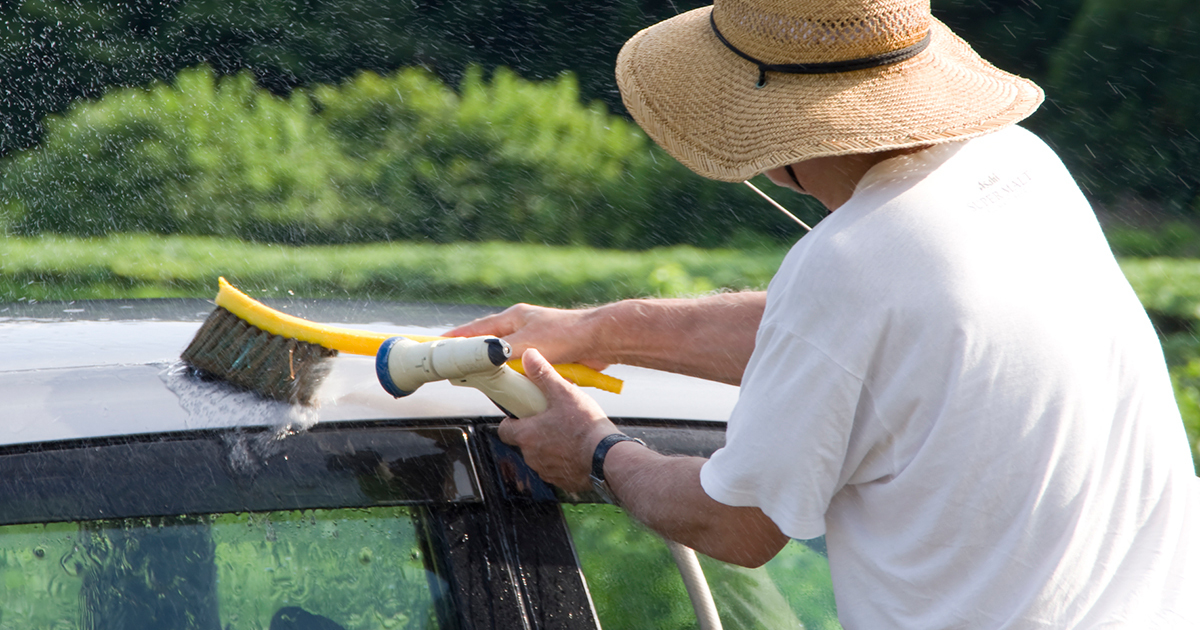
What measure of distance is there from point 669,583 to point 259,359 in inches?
31.7

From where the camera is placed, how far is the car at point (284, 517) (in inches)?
54.7

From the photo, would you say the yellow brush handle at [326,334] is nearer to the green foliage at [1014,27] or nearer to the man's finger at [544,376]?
the man's finger at [544,376]

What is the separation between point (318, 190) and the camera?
9359mm

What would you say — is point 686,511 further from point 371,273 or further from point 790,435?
point 371,273

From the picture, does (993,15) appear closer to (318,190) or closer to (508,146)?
(508,146)

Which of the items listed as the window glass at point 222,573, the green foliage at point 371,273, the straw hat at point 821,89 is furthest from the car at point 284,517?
the green foliage at point 371,273

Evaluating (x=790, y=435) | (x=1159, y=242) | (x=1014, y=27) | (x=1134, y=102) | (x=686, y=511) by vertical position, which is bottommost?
(x=1159, y=242)

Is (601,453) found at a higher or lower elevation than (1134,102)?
higher

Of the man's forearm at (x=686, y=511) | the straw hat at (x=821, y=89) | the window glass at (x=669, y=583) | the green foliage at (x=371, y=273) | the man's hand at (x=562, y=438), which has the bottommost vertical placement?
the green foliage at (x=371, y=273)

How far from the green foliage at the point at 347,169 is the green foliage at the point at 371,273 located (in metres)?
0.79

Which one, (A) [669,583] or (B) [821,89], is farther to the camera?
(A) [669,583]

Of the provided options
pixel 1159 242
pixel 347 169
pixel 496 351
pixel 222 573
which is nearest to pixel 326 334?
pixel 496 351

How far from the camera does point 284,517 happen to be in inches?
58.2

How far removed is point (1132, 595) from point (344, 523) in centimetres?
114
